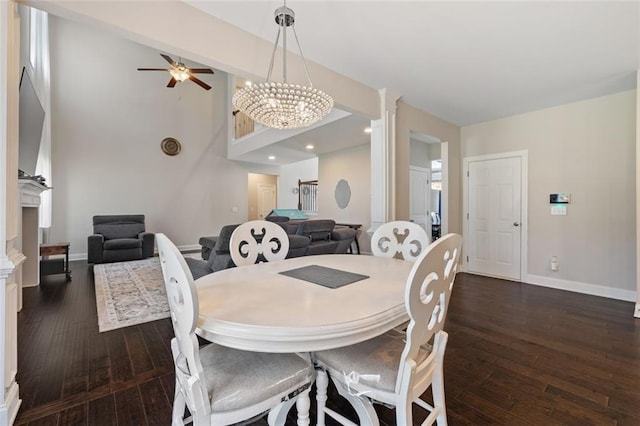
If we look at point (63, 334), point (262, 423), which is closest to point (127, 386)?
point (262, 423)

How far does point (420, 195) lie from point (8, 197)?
5.88 metres

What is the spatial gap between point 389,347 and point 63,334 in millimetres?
2780

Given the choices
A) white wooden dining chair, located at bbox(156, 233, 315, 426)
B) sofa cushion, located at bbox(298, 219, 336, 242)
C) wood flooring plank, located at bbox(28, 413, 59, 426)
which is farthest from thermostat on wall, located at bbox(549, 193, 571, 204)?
wood flooring plank, located at bbox(28, 413, 59, 426)

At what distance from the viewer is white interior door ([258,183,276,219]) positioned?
10.6 meters

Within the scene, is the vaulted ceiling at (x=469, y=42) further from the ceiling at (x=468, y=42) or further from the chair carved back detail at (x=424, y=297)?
the chair carved back detail at (x=424, y=297)

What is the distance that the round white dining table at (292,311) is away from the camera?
98cm

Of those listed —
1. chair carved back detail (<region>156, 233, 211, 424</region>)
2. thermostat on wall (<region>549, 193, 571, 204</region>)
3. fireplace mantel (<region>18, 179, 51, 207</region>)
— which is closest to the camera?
chair carved back detail (<region>156, 233, 211, 424</region>)

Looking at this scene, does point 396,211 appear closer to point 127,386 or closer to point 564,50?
point 564,50

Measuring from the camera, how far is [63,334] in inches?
94.8

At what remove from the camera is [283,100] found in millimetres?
1966

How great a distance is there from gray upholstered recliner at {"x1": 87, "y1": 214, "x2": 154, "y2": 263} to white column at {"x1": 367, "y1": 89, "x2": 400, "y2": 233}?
4.48 meters

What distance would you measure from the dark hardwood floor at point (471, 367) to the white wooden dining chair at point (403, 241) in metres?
0.82

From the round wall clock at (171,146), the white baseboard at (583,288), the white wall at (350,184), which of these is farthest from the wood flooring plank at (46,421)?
the round wall clock at (171,146)

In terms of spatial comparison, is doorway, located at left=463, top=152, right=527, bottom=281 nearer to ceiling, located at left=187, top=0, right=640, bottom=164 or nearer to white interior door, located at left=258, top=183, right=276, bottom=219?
ceiling, located at left=187, top=0, right=640, bottom=164
